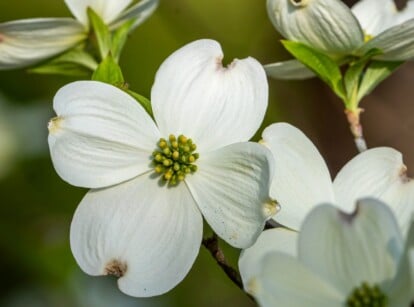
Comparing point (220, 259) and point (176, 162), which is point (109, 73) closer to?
point (176, 162)

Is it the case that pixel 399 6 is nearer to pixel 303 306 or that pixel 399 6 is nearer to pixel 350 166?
pixel 350 166

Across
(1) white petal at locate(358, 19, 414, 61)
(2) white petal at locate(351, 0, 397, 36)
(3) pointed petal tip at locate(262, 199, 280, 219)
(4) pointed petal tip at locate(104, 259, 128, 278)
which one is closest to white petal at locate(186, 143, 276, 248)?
(3) pointed petal tip at locate(262, 199, 280, 219)

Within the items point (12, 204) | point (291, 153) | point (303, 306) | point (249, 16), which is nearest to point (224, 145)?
point (291, 153)

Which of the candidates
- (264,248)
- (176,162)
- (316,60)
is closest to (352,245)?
(264,248)

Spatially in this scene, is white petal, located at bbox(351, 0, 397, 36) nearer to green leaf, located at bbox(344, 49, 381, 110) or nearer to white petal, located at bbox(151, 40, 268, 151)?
green leaf, located at bbox(344, 49, 381, 110)

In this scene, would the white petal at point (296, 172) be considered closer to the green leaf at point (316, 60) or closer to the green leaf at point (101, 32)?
the green leaf at point (316, 60)

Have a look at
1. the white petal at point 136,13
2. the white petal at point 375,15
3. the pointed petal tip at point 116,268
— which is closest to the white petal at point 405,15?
the white petal at point 375,15
